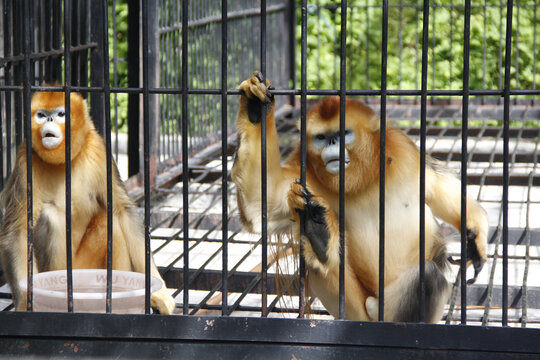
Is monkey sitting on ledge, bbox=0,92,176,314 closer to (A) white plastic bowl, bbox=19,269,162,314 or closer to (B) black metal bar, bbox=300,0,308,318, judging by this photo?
(A) white plastic bowl, bbox=19,269,162,314

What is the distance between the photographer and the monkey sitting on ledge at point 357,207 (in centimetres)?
380

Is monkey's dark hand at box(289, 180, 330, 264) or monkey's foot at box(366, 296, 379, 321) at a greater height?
monkey's dark hand at box(289, 180, 330, 264)

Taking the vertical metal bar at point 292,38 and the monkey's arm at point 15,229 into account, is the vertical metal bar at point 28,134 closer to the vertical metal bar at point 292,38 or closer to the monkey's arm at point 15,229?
the monkey's arm at point 15,229

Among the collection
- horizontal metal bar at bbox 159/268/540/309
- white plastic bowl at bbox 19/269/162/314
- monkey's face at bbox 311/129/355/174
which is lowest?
horizontal metal bar at bbox 159/268/540/309

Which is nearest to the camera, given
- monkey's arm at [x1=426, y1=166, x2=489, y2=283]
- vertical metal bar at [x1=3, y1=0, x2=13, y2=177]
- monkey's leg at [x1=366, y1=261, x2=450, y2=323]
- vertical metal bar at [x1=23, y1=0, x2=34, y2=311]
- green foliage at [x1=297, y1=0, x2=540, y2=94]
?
vertical metal bar at [x1=23, y1=0, x2=34, y2=311]

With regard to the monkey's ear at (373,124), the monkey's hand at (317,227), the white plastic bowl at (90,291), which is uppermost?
the monkey's ear at (373,124)

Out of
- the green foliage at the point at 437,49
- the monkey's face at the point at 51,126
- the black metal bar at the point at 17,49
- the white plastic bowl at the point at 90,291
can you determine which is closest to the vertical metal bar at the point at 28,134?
the white plastic bowl at the point at 90,291

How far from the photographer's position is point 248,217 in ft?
13.1

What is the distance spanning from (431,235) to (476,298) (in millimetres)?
755

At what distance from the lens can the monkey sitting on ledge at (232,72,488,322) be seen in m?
3.80

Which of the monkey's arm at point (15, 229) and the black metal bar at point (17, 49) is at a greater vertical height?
the black metal bar at point (17, 49)

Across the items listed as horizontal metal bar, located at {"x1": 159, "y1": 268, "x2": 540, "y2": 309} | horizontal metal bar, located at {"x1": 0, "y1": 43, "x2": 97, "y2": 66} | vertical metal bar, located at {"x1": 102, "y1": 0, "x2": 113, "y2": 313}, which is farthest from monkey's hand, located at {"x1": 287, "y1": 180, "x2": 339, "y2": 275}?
horizontal metal bar, located at {"x1": 0, "y1": 43, "x2": 97, "y2": 66}

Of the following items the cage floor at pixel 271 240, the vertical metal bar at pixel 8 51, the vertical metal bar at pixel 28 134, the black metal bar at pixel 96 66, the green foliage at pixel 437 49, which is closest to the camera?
the vertical metal bar at pixel 28 134

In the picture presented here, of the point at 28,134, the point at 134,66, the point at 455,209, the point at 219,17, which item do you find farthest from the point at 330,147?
the point at 219,17
